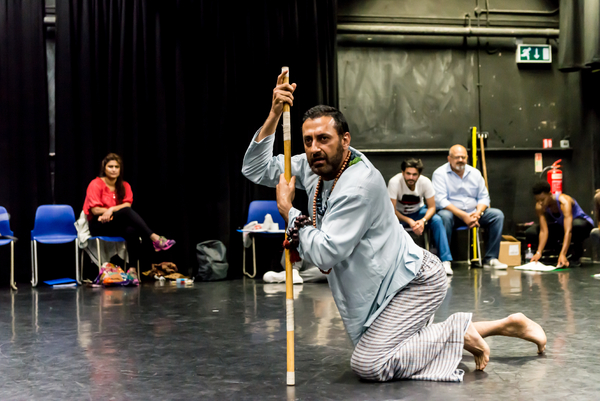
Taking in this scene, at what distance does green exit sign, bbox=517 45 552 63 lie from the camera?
25.4 feet

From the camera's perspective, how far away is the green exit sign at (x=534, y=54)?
7.73 m

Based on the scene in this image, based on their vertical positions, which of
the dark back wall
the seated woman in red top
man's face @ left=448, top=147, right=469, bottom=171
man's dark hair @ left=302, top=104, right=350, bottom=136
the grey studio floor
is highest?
the dark back wall

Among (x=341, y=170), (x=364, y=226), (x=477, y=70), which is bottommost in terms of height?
(x=364, y=226)

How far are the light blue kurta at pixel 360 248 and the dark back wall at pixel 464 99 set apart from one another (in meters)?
4.98

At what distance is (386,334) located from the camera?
8.11 feet

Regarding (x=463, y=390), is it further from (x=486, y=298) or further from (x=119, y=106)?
(x=119, y=106)

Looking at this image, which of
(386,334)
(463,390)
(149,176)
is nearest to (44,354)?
(386,334)

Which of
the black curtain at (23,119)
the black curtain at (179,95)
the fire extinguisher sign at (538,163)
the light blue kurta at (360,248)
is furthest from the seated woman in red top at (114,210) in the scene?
the fire extinguisher sign at (538,163)

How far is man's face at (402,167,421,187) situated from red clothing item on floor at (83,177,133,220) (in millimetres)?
2792

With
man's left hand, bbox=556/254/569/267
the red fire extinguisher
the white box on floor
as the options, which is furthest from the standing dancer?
the red fire extinguisher

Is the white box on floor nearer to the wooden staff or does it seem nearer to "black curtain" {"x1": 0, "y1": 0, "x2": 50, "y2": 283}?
"black curtain" {"x1": 0, "y1": 0, "x2": 50, "y2": 283}

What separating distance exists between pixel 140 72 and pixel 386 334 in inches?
194

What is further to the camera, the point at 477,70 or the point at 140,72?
the point at 477,70

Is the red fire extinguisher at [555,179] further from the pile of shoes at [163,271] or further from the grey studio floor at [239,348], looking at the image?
the pile of shoes at [163,271]
